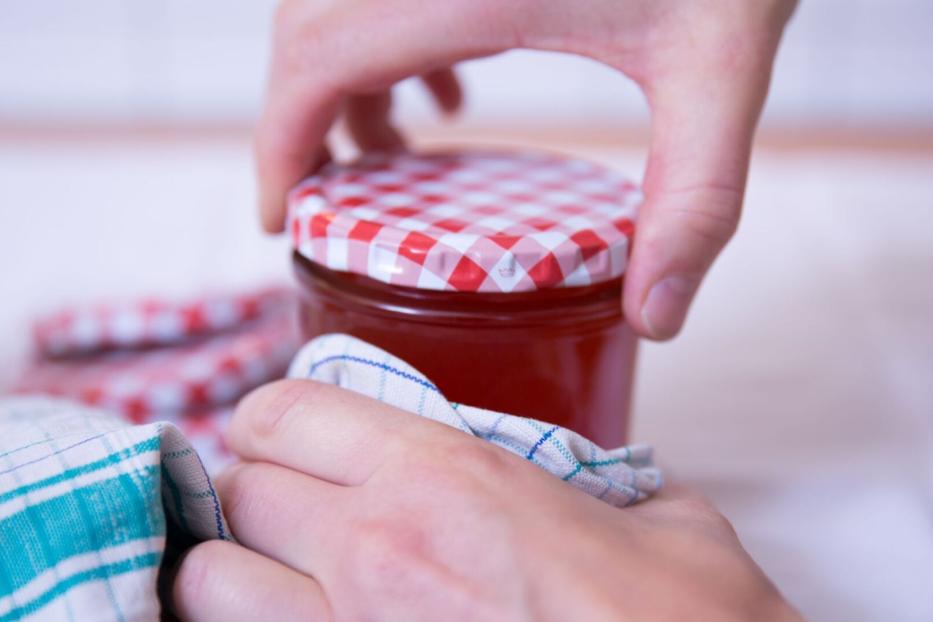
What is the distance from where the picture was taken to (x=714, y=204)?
507mm

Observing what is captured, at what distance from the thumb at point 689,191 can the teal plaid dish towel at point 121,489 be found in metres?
0.09

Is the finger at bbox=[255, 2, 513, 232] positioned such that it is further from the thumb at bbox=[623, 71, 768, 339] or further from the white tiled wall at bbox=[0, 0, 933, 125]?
the white tiled wall at bbox=[0, 0, 933, 125]

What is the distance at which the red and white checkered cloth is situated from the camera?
0.73 m

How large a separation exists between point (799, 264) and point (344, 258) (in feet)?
2.37

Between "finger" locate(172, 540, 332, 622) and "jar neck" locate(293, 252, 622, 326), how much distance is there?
5.9 inches

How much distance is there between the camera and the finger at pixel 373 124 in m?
0.78

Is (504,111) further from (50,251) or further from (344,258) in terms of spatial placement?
(344,258)

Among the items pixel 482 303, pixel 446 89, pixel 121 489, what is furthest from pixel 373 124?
pixel 121 489

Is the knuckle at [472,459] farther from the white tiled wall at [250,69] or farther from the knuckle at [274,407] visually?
the white tiled wall at [250,69]

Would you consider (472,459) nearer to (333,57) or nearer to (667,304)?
(667,304)

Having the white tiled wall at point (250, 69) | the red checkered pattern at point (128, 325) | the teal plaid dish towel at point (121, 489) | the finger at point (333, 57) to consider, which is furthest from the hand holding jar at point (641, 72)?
the white tiled wall at point (250, 69)

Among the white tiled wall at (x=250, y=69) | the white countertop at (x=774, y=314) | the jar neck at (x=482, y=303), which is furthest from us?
the white tiled wall at (x=250, y=69)

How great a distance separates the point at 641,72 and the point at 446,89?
313 mm

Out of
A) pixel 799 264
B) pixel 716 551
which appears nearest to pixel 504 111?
pixel 799 264
